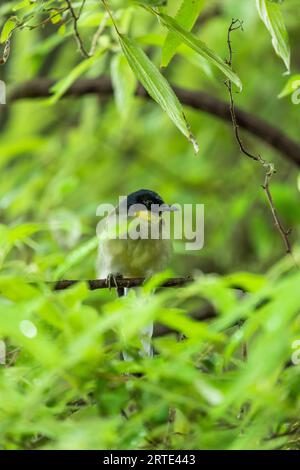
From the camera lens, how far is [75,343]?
105cm

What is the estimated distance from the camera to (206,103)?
3684 mm

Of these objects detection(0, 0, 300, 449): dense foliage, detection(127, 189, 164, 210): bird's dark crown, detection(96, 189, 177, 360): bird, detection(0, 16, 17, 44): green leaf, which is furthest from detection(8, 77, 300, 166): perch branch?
detection(0, 16, 17, 44): green leaf

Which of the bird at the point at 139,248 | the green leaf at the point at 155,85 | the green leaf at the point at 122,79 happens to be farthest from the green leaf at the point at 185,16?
the bird at the point at 139,248

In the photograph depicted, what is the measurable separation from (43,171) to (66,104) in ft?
3.42

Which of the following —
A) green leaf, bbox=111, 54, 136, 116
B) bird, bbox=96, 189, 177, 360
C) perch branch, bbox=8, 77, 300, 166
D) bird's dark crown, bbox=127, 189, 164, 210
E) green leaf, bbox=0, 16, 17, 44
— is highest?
perch branch, bbox=8, 77, 300, 166

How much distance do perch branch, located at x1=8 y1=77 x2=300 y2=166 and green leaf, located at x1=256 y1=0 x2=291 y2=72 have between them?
1932 millimetres

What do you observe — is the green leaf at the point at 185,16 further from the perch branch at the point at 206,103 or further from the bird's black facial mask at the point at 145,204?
the perch branch at the point at 206,103

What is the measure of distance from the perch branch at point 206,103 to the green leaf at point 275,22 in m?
1.93

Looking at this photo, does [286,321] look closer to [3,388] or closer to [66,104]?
[3,388]

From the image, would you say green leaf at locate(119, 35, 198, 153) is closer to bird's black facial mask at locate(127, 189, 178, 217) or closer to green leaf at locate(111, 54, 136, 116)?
green leaf at locate(111, 54, 136, 116)

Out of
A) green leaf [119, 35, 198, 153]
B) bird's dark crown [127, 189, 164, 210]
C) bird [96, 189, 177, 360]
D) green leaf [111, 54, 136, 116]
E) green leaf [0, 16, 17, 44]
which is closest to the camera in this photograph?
green leaf [119, 35, 198, 153]

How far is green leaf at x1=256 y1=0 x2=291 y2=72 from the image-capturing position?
1.60 meters

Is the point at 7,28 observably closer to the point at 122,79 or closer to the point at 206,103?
the point at 122,79

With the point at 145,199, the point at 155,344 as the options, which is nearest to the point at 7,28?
the point at 155,344
